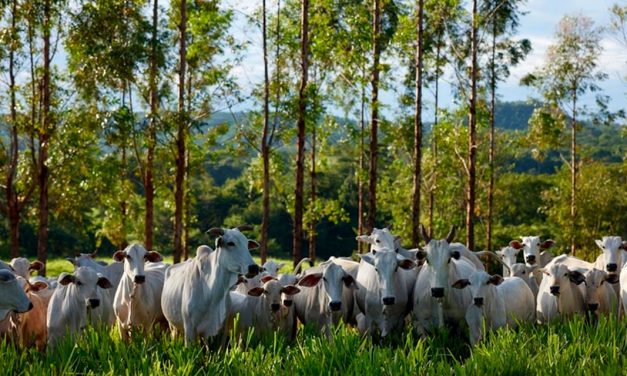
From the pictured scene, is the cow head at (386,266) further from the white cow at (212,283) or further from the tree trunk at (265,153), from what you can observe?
the tree trunk at (265,153)

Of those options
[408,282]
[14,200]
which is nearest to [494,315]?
[408,282]

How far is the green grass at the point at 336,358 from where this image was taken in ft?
22.7

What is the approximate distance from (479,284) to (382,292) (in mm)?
1263

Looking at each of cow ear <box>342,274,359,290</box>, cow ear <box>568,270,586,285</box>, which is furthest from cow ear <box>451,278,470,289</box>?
cow ear <box>568,270,586,285</box>

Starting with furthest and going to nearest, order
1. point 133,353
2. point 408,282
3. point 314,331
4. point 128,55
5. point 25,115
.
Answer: point 25,115, point 128,55, point 408,282, point 314,331, point 133,353

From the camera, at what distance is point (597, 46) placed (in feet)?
119

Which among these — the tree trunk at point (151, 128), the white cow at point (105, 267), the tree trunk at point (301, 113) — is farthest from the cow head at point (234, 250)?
the tree trunk at point (151, 128)

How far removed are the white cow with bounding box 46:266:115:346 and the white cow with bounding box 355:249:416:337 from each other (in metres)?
3.48

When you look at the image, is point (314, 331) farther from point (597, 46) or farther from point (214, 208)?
point (214, 208)

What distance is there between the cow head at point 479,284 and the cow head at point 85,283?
4.48 meters

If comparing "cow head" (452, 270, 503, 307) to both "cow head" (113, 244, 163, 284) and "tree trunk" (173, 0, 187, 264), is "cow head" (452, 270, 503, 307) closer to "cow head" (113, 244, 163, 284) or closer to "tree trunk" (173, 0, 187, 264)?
"cow head" (113, 244, 163, 284)

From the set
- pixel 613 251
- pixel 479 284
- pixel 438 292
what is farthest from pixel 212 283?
pixel 613 251

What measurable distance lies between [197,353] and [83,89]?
51.5 ft

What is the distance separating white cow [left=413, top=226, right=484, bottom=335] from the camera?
34.9 feet
